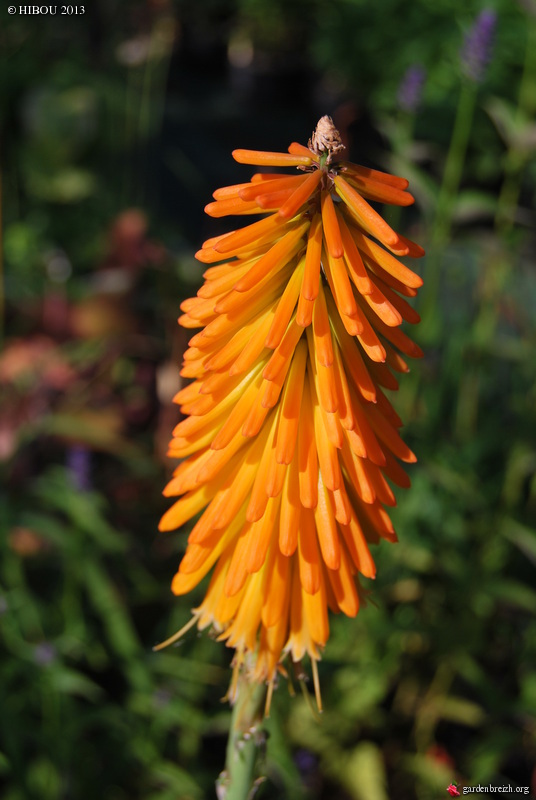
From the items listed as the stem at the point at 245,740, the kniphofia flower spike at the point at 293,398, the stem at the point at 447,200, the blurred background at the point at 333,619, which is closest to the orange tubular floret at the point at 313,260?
the kniphofia flower spike at the point at 293,398

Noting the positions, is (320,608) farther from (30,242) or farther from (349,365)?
(30,242)

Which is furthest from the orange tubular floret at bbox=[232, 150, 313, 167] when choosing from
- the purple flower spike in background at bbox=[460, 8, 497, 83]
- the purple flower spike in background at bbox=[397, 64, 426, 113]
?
the purple flower spike in background at bbox=[397, 64, 426, 113]

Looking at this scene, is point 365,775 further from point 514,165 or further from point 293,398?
point 514,165

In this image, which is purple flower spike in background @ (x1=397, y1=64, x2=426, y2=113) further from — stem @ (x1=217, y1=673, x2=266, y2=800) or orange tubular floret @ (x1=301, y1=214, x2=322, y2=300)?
stem @ (x1=217, y1=673, x2=266, y2=800)

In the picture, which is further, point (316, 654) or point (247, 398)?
point (316, 654)

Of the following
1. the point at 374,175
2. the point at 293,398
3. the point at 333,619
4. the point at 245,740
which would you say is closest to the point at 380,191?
the point at 374,175

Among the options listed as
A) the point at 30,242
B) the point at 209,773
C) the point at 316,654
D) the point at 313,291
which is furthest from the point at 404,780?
the point at 30,242

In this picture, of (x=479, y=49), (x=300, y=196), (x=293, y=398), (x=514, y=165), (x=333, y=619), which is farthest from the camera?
(x=333, y=619)
